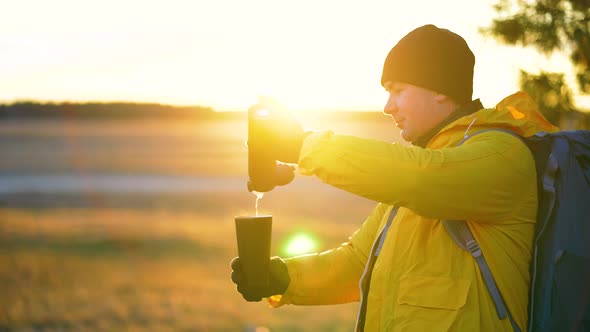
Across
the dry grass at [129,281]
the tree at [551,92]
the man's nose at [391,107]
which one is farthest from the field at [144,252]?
the man's nose at [391,107]

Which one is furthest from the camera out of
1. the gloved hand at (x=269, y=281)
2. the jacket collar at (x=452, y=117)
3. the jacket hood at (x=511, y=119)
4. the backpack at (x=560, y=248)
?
the gloved hand at (x=269, y=281)

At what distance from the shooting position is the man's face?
291 cm

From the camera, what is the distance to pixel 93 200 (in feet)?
86.9

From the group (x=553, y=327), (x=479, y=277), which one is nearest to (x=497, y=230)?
(x=479, y=277)

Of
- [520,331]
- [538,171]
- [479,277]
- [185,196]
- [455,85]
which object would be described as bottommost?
[185,196]

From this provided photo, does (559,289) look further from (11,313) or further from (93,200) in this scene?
(93,200)

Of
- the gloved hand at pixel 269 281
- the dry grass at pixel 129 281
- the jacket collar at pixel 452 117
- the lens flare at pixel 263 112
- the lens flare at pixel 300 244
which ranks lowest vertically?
the lens flare at pixel 300 244

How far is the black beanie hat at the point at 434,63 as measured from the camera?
2.92 m

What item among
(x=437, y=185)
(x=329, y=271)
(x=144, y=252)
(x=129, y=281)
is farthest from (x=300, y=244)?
(x=437, y=185)

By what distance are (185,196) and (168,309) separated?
18364 millimetres

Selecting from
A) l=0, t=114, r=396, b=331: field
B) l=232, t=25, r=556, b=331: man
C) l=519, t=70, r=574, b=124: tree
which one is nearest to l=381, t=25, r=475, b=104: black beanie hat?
l=232, t=25, r=556, b=331: man

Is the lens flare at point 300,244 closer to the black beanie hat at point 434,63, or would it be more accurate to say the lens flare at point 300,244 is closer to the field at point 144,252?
the field at point 144,252

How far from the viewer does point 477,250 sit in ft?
8.51

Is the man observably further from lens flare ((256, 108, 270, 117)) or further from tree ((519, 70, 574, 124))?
tree ((519, 70, 574, 124))
